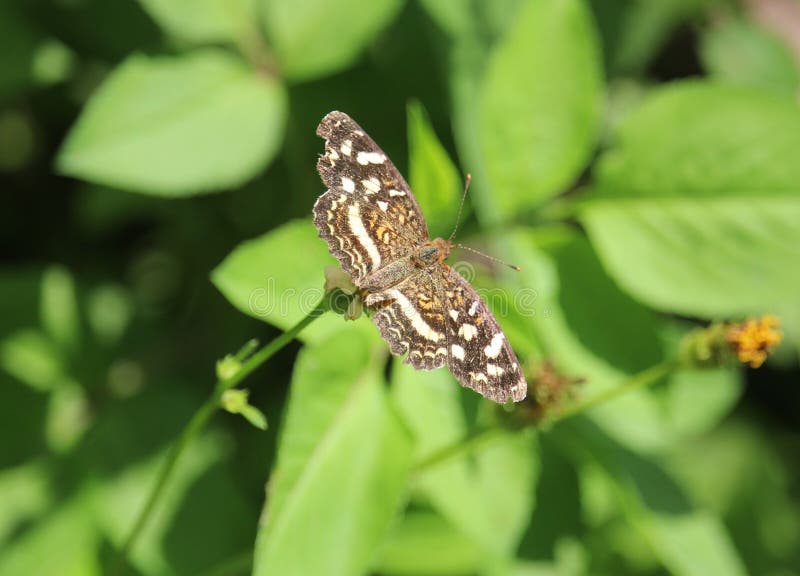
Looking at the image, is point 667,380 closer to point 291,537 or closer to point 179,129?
point 291,537

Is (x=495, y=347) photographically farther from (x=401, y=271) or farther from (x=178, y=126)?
(x=178, y=126)

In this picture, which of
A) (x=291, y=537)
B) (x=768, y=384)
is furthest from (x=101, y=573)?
(x=768, y=384)

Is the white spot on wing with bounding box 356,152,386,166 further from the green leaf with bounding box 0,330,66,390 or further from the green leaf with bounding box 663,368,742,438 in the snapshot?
the green leaf with bounding box 0,330,66,390

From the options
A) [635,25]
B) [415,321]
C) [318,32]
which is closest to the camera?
[415,321]

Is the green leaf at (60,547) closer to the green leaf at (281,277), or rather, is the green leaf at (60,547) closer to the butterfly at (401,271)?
the green leaf at (281,277)

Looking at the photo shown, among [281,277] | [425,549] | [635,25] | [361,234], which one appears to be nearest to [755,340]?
[361,234]
